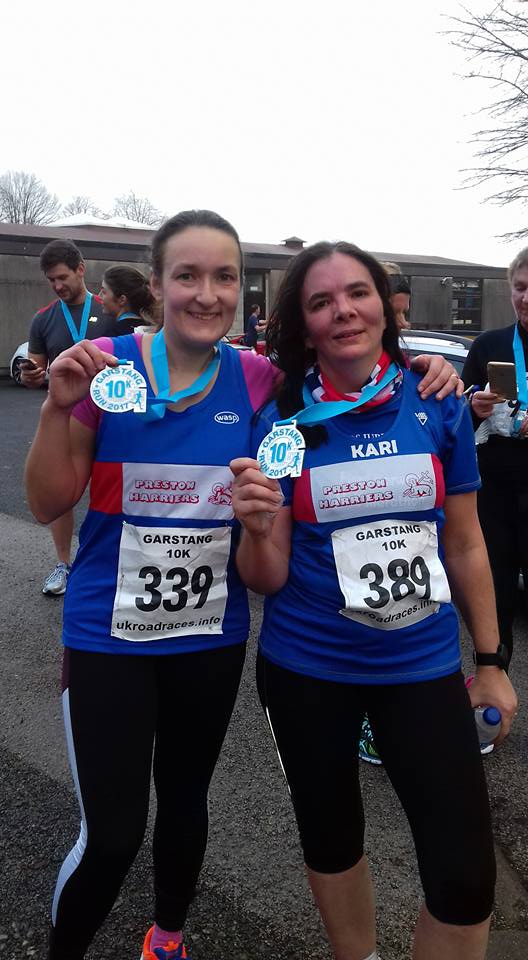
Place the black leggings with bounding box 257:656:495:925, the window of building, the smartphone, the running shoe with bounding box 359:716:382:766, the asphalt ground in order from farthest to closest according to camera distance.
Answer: the window of building
the running shoe with bounding box 359:716:382:766
the smartphone
the asphalt ground
the black leggings with bounding box 257:656:495:925

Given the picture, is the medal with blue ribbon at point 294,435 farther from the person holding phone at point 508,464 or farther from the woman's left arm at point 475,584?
the person holding phone at point 508,464

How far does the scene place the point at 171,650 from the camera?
6.31 feet

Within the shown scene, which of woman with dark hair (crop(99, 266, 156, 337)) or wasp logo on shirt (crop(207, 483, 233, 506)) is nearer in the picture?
wasp logo on shirt (crop(207, 483, 233, 506))

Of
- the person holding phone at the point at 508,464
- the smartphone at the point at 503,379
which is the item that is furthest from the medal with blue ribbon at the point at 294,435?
the person holding phone at the point at 508,464

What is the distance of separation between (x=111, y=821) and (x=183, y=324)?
1239mm

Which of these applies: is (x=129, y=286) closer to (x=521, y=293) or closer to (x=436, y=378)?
(x=521, y=293)

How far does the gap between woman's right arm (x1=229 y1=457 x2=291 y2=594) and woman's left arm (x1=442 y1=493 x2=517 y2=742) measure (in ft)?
1.54

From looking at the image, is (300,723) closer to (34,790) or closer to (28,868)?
(28,868)

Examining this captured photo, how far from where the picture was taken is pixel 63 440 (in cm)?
186

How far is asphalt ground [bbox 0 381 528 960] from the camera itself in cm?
233

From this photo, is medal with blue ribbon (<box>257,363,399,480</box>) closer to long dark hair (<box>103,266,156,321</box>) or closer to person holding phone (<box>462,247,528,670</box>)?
person holding phone (<box>462,247,528,670</box>)

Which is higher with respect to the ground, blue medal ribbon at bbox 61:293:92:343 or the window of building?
blue medal ribbon at bbox 61:293:92:343

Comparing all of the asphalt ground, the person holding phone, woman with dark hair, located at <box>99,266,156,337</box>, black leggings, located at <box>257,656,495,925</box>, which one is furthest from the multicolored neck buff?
woman with dark hair, located at <box>99,266,156,337</box>

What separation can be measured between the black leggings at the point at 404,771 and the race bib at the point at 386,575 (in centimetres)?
18
